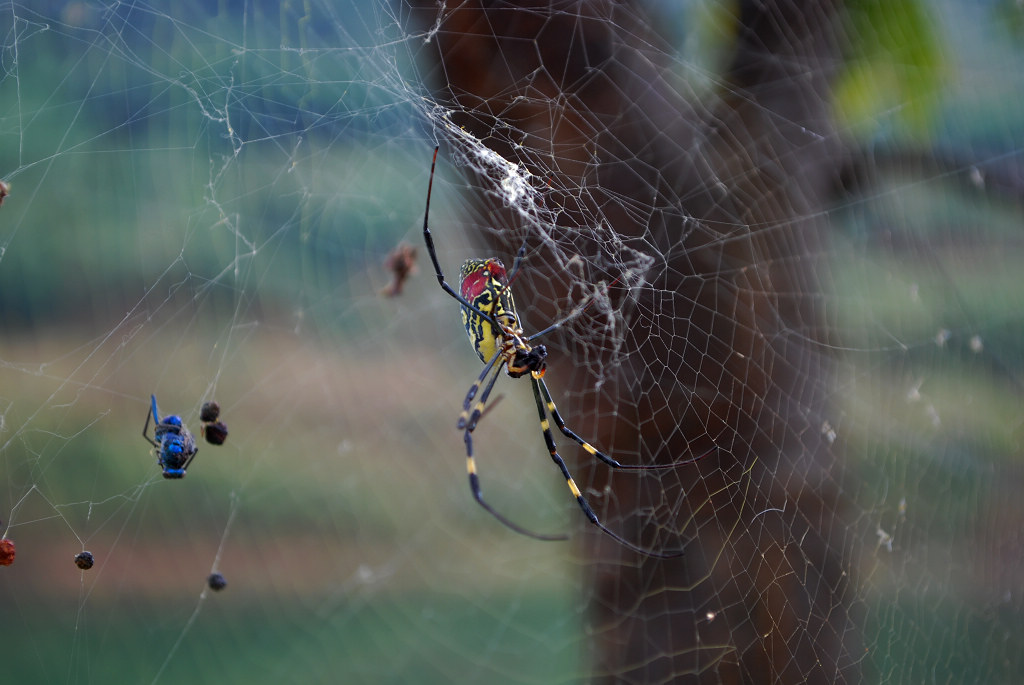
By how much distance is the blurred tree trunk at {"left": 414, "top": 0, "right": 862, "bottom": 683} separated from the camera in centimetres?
161

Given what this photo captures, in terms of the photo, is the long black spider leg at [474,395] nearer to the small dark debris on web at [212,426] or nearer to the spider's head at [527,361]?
the spider's head at [527,361]

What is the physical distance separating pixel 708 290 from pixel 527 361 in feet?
1.79

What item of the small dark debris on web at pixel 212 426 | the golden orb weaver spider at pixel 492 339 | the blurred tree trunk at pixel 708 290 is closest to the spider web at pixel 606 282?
the blurred tree trunk at pixel 708 290

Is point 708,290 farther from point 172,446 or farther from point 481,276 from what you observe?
point 172,446

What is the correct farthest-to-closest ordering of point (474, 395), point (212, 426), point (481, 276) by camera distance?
point (474, 395)
point (481, 276)
point (212, 426)

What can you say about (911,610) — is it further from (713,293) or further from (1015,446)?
(713,293)

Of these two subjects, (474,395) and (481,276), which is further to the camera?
(474,395)

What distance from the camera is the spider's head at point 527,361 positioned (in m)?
1.58

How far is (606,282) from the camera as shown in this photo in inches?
74.0

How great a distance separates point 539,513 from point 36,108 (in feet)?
9.25

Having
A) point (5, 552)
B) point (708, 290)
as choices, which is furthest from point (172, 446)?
point (708, 290)

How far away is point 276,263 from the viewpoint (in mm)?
2537

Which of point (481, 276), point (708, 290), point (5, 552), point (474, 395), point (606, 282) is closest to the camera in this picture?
point (5, 552)

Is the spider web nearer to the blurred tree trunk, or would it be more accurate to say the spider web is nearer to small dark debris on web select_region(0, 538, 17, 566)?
the blurred tree trunk
